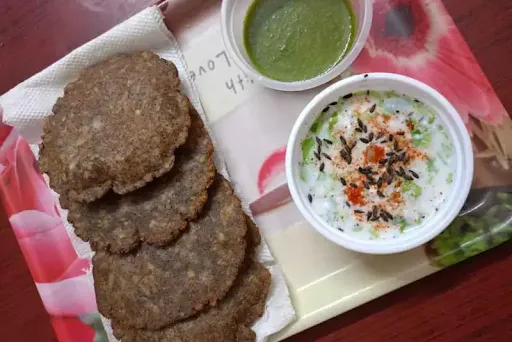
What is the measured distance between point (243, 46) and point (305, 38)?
7.6 inches

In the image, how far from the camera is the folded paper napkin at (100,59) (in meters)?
1.79

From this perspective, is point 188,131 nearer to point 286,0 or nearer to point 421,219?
point 286,0

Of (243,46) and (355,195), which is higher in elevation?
(243,46)

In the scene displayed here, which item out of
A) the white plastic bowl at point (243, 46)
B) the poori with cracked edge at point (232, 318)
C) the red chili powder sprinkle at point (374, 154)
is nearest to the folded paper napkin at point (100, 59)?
the poori with cracked edge at point (232, 318)

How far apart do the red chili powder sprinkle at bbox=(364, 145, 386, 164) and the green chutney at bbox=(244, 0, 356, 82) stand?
29 cm

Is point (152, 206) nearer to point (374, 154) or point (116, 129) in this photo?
point (116, 129)

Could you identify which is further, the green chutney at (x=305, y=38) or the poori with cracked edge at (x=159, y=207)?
the green chutney at (x=305, y=38)

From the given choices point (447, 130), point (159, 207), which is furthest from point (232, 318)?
point (447, 130)

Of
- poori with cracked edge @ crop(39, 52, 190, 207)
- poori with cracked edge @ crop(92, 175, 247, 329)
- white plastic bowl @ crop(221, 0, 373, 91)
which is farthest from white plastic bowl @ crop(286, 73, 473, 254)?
poori with cracked edge @ crop(39, 52, 190, 207)

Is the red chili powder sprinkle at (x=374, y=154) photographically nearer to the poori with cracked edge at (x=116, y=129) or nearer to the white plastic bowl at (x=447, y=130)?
the white plastic bowl at (x=447, y=130)

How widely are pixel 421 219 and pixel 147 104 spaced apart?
839 mm

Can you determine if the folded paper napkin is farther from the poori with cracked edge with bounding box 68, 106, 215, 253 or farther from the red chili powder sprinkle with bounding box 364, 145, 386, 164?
the red chili powder sprinkle with bounding box 364, 145, 386, 164

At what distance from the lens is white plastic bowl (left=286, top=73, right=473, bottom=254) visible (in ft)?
5.33

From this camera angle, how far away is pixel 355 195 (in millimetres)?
1702
